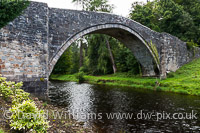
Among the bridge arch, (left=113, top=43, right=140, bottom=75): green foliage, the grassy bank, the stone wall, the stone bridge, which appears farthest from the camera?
(left=113, top=43, right=140, bottom=75): green foliage

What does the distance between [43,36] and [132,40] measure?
30.0ft

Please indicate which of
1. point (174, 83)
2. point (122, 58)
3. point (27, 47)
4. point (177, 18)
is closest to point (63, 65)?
point (122, 58)

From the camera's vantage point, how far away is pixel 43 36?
29.3 feet

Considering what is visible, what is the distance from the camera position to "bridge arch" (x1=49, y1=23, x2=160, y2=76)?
11697 mm

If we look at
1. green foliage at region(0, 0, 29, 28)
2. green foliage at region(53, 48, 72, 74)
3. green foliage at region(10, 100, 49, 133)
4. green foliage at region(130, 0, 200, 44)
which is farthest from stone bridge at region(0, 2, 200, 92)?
green foliage at region(53, 48, 72, 74)

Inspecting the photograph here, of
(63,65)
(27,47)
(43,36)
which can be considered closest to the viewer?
(27,47)

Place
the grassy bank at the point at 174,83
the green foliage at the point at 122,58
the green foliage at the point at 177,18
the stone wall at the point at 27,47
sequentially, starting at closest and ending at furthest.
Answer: the stone wall at the point at 27,47, the grassy bank at the point at 174,83, the green foliage at the point at 122,58, the green foliage at the point at 177,18

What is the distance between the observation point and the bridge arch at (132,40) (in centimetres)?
1170

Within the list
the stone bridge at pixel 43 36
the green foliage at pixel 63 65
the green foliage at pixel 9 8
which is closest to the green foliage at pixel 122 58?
the stone bridge at pixel 43 36

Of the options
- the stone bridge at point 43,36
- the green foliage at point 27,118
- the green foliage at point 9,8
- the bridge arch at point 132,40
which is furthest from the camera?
the bridge arch at point 132,40

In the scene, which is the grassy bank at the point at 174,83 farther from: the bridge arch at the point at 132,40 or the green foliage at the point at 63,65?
the green foliage at the point at 63,65

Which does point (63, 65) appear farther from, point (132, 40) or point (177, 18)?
point (177, 18)

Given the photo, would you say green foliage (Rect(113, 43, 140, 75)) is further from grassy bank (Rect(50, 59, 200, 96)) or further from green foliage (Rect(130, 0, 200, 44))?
green foliage (Rect(130, 0, 200, 44))

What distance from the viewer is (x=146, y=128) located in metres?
5.72
